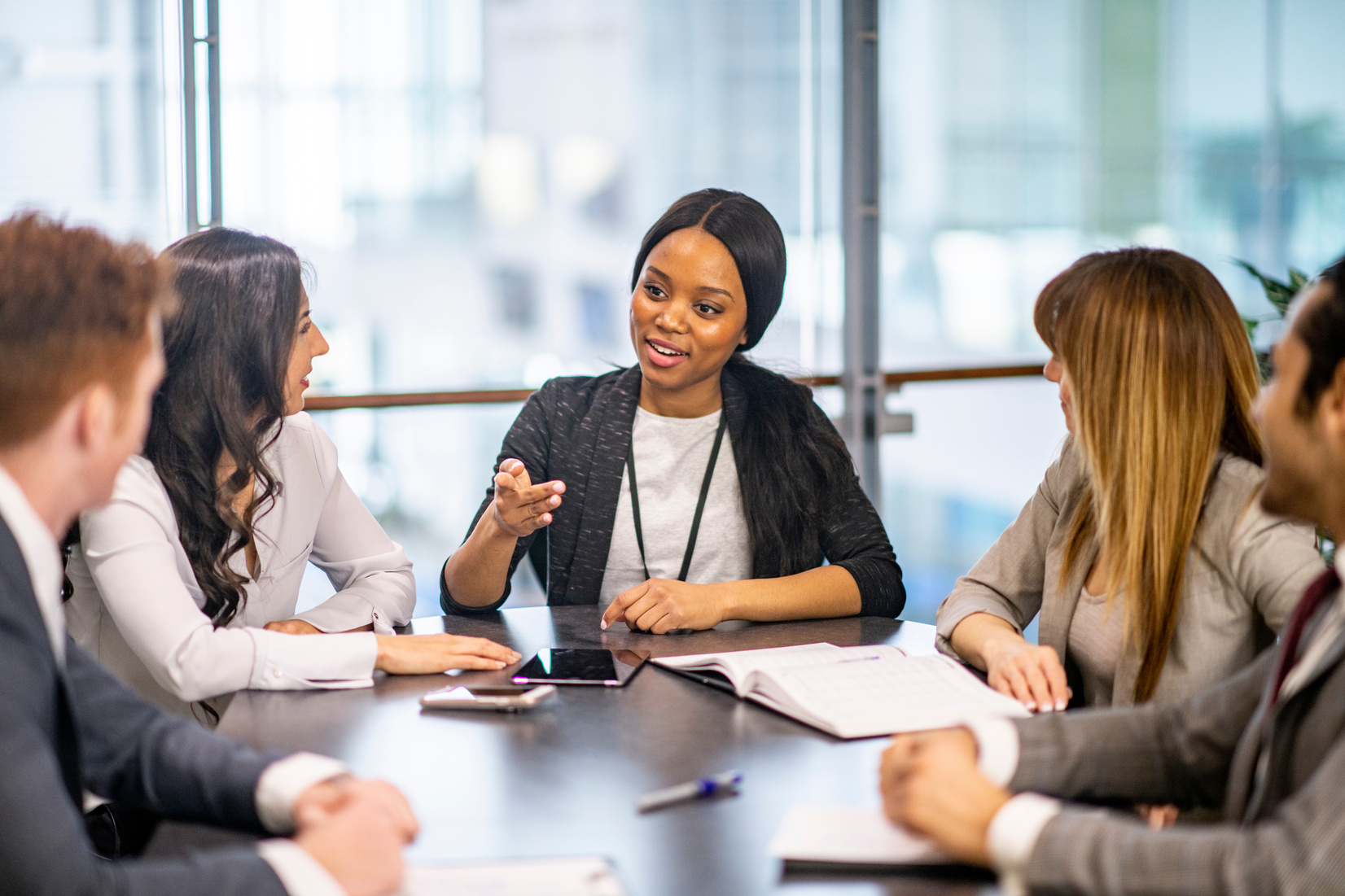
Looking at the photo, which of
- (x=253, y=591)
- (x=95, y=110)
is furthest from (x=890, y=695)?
(x=95, y=110)

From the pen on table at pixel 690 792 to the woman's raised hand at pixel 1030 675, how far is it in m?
0.42

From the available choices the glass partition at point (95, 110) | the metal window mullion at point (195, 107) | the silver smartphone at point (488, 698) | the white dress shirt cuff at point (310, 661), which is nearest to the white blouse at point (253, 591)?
the white dress shirt cuff at point (310, 661)

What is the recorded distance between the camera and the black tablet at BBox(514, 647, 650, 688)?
1.50 metres

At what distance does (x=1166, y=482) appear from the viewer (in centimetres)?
143

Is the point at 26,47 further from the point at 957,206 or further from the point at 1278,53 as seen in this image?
the point at 1278,53

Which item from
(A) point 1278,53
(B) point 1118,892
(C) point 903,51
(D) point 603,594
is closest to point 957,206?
(C) point 903,51

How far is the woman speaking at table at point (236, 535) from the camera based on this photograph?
4.73 feet

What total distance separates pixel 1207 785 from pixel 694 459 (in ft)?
3.88

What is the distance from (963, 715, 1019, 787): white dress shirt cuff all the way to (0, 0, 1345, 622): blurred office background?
2.14 meters

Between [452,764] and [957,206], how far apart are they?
3.58 metres

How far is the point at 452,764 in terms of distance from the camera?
1221 mm

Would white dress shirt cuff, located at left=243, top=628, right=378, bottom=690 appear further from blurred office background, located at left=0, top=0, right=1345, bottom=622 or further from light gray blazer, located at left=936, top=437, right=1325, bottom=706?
blurred office background, located at left=0, top=0, right=1345, bottom=622

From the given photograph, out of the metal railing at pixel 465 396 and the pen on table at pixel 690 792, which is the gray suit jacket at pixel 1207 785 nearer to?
the pen on table at pixel 690 792

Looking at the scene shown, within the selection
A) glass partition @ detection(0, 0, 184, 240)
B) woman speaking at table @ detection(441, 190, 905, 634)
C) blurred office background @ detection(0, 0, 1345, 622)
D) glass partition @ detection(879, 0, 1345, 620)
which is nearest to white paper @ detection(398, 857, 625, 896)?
woman speaking at table @ detection(441, 190, 905, 634)
